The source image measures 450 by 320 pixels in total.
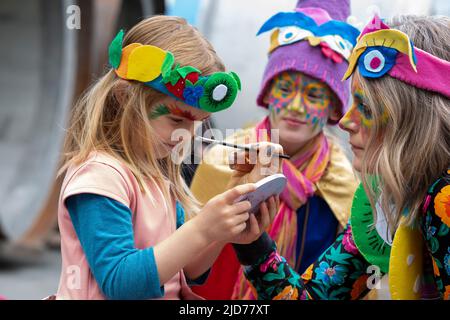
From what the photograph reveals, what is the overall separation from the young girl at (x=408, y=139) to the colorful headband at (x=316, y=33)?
67 cm

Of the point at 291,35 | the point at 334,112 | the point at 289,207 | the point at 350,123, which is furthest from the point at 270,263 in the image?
the point at 291,35

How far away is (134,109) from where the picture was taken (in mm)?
1896

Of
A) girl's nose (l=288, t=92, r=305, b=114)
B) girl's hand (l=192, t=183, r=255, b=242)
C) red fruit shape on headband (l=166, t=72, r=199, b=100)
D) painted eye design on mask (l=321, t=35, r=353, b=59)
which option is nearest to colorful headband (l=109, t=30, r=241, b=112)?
red fruit shape on headband (l=166, t=72, r=199, b=100)

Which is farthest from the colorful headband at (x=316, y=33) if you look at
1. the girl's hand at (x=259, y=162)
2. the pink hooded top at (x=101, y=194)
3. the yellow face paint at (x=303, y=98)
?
the pink hooded top at (x=101, y=194)

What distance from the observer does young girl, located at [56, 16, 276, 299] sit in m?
1.71

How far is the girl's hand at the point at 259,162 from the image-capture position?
76.6 inches

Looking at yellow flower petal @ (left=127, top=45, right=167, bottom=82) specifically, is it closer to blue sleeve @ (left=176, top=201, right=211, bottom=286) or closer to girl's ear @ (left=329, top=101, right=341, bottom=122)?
blue sleeve @ (left=176, top=201, right=211, bottom=286)

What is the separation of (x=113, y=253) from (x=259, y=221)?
1.38ft

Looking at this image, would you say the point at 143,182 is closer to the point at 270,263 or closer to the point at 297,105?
the point at 270,263

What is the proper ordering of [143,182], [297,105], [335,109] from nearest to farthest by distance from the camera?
1. [143,182]
2. [297,105]
3. [335,109]

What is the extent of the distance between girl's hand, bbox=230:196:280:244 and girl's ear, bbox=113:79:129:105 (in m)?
0.41

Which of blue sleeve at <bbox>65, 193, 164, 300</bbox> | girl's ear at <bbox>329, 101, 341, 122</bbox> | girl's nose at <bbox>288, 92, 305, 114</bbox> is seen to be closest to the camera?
blue sleeve at <bbox>65, 193, 164, 300</bbox>
